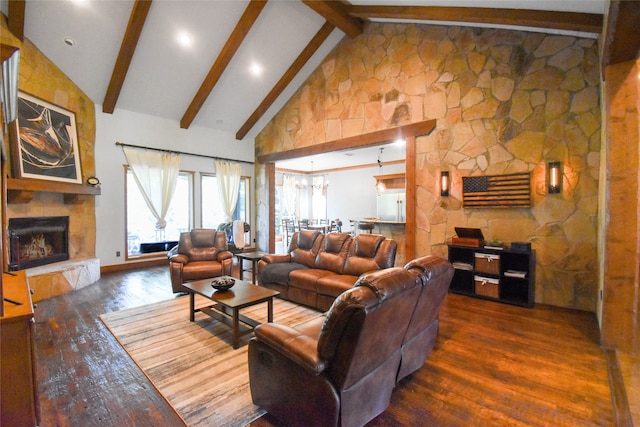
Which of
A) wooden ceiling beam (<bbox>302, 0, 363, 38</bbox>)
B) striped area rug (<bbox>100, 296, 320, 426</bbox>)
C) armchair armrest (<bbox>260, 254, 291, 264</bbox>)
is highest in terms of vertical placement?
wooden ceiling beam (<bbox>302, 0, 363, 38</bbox>)

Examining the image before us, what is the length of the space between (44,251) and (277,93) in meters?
5.50

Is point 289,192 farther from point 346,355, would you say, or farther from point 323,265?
point 346,355

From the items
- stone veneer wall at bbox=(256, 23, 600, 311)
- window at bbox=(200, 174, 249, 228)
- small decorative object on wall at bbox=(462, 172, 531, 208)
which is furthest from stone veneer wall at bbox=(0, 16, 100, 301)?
small decorative object on wall at bbox=(462, 172, 531, 208)

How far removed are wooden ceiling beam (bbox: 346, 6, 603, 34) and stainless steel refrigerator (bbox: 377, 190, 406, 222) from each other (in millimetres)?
5514

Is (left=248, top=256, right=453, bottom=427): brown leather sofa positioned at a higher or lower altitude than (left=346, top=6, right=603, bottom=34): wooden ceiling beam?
lower

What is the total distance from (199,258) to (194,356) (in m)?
2.36

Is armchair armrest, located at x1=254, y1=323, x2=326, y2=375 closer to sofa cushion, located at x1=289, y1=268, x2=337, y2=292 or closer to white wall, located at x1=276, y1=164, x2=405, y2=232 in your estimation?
sofa cushion, located at x1=289, y1=268, x2=337, y2=292

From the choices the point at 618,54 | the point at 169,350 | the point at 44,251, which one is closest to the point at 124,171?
the point at 44,251

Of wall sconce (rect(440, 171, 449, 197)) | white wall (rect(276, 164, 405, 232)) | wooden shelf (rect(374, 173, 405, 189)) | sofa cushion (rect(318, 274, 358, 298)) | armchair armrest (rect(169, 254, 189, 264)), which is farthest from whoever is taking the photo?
white wall (rect(276, 164, 405, 232))

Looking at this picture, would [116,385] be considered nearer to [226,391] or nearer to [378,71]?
[226,391]

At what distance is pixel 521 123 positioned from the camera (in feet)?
13.4

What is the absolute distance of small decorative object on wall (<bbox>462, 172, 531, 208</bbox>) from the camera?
407 centimetres

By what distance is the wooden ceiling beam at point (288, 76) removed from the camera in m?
5.87

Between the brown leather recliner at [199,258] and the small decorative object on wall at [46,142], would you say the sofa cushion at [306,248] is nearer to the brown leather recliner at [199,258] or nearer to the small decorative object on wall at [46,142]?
the brown leather recliner at [199,258]
